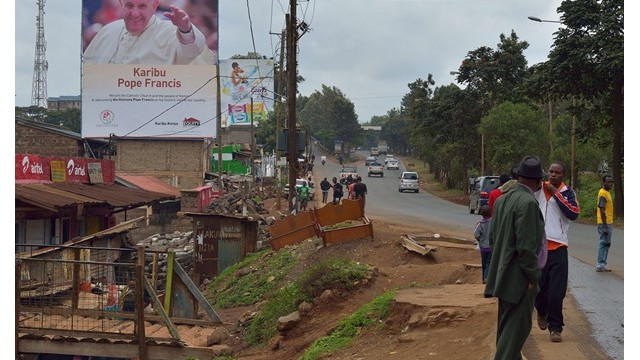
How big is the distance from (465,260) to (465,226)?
37.7ft

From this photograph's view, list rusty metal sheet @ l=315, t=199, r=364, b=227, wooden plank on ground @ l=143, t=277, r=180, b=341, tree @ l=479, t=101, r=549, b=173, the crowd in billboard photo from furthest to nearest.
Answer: the crowd in billboard photo, tree @ l=479, t=101, r=549, b=173, rusty metal sheet @ l=315, t=199, r=364, b=227, wooden plank on ground @ l=143, t=277, r=180, b=341

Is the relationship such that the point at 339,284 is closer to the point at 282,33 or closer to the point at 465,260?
the point at 465,260

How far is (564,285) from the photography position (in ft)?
25.3

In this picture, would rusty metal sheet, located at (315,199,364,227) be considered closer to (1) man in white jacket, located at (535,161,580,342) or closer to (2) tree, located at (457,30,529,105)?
(1) man in white jacket, located at (535,161,580,342)

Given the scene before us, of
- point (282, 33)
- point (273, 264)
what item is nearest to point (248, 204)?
point (282, 33)

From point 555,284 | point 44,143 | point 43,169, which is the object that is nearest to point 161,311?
point 555,284

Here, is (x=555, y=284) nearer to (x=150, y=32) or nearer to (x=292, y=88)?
(x=292, y=88)

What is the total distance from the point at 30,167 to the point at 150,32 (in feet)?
127

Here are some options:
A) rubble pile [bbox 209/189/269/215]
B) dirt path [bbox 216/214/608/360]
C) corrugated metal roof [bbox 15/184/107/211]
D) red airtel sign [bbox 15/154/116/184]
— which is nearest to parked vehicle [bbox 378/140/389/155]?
rubble pile [bbox 209/189/269/215]

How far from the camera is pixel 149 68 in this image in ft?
191

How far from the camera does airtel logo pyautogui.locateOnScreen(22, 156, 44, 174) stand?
22.4 metres

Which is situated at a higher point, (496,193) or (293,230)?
(496,193)

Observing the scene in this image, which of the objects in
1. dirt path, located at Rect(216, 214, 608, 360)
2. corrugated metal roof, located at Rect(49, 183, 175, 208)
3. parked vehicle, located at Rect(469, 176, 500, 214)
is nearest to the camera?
dirt path, located at Rect(216, 214, 608, 360)

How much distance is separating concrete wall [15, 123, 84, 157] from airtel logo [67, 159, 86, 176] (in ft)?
47.4
